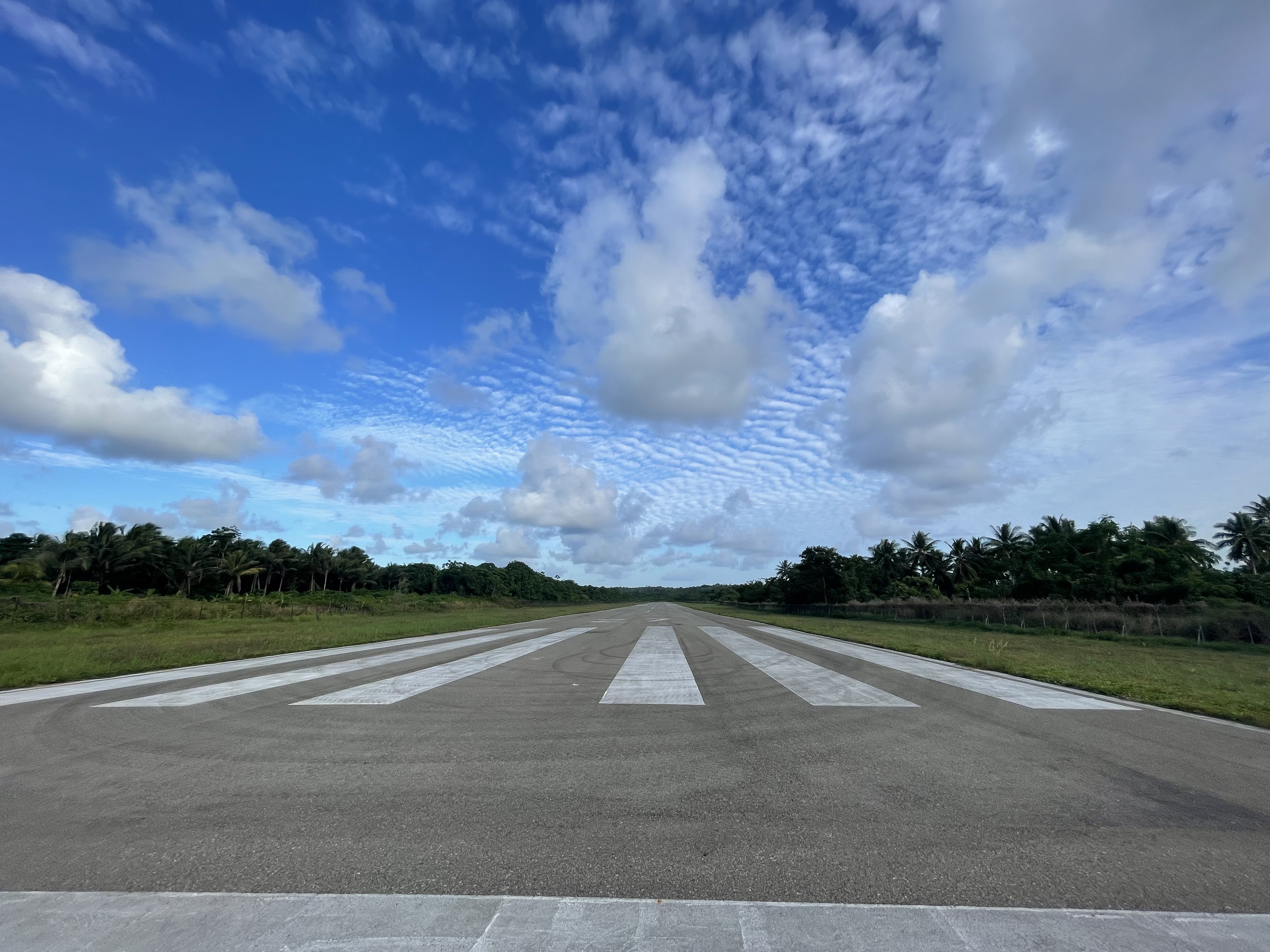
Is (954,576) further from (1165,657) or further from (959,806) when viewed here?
(959,806)

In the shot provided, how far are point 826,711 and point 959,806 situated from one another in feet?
11.3

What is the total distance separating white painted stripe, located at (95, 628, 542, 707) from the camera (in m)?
8.27

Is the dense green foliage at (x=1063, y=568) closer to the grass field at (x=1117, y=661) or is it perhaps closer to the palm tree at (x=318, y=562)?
the grass field at (x=1117, y=661)

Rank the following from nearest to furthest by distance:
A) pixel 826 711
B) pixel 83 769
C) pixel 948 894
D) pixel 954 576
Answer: pixel 948 894, pixel 83 769, pixel 826 711, pixel 954 576

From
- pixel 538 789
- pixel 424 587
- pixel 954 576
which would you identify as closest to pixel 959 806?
pixel 538 789

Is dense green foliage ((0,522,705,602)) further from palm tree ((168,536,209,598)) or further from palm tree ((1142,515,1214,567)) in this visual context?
palm tree ((1142,515,1214,567))

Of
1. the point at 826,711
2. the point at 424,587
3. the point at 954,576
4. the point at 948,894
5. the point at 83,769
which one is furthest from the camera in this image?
the point at 424,587

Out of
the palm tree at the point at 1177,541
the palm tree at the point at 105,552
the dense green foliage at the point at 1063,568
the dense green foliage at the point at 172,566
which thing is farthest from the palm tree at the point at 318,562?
the palm tree at the point at 1177,541

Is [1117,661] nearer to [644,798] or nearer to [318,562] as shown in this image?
Answer: [644,798]

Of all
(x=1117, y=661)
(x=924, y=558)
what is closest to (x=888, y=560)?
(x=924, y=558)

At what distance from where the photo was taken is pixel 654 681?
10.3 metres

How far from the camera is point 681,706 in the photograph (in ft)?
26.0

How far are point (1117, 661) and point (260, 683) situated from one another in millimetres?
21242

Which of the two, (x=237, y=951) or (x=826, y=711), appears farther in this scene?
(x=826, y=711)
